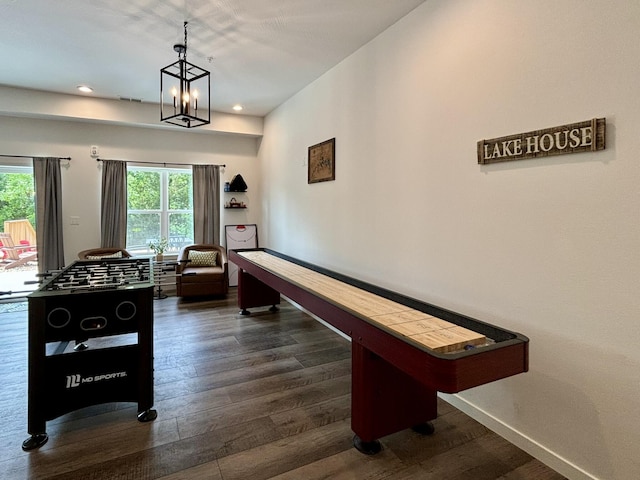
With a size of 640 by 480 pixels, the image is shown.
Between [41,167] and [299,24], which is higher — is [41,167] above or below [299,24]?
below

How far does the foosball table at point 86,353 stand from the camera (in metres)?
2.07

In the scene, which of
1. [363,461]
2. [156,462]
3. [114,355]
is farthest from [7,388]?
[363,461]

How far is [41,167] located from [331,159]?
4.19m

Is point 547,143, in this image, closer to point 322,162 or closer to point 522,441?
point 522,441

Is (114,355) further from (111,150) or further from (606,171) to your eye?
(111,150)

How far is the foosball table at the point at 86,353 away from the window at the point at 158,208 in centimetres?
348

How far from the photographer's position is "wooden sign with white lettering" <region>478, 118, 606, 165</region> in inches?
65.2

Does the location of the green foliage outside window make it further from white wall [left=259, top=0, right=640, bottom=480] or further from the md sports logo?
white wall [left=259, top=0, right=640, bottom=480]

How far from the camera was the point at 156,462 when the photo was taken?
193 cm

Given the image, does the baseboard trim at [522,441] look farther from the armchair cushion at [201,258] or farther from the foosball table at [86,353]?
the armchair cushion at [201,258]

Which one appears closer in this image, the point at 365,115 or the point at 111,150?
the point at 365,115

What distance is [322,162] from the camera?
161 inches

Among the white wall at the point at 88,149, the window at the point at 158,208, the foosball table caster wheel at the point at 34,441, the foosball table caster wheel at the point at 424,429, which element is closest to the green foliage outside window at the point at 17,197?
the white wall at the point at 88,149

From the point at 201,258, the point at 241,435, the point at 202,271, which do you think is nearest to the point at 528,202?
the point at 241,435
